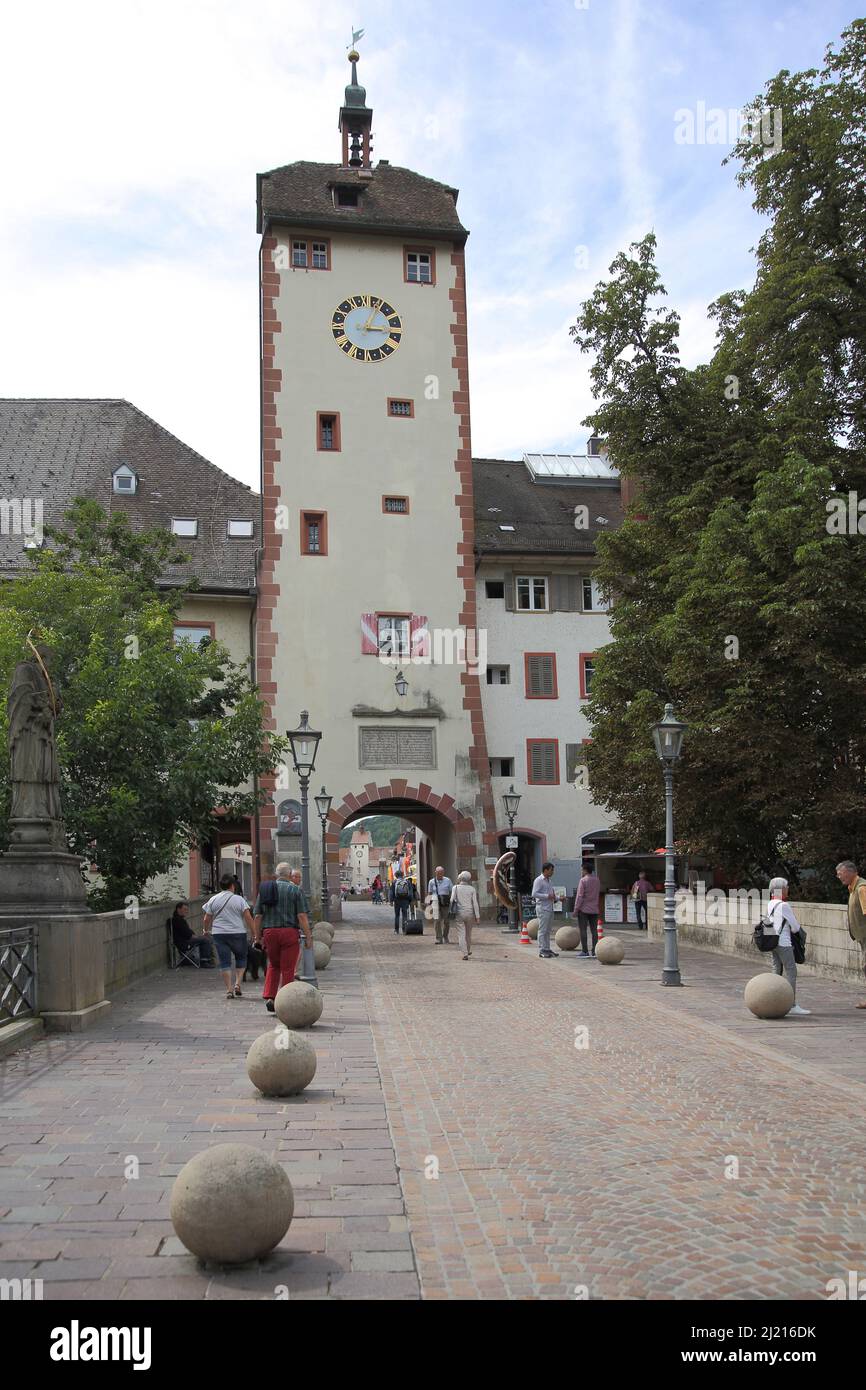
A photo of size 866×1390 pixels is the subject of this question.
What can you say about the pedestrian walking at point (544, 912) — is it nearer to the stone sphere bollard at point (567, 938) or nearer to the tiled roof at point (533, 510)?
the stone sphere bollard at point (567, 938)

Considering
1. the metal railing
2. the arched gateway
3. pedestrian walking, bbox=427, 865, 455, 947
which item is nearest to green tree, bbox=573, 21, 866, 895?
pedestrian walking, bbox=427, 865, 455, 947

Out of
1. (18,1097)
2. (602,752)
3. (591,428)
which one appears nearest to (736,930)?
(602,752)

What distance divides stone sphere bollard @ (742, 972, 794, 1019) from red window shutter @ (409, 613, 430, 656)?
87.7 feet

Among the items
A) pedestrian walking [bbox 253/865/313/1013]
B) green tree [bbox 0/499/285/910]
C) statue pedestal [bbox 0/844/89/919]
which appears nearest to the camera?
statue pedestal [bbox 0/844/89/919]

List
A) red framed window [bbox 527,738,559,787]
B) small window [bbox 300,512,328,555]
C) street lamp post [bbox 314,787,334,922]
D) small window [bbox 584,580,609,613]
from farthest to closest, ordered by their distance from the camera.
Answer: small window [bbox 584,580,609,613] < red framed window [bbox 527,738,559,787] < small window [bbox 300,512,328,555] < street lamp post [bbox 314,787,334,922]

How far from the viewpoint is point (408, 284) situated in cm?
4184

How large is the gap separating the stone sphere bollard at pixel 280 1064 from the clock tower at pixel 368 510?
2881cm

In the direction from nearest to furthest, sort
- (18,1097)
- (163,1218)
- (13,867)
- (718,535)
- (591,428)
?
(163,1218) → (18,1097) → (13,867) → (718,535) → (591,428)

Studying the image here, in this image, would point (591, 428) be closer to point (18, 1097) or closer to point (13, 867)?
point (13, 867)

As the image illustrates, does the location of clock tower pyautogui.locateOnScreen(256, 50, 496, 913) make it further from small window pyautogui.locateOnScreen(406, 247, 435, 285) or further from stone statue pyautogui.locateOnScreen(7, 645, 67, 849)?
stone statue pyautogui.locateOnScreen(7, 645, 67, 849)

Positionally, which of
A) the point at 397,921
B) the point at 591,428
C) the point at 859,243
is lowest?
the point at 397,921

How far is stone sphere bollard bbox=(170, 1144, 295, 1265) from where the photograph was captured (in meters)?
5.34

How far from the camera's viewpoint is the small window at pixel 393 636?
39.9 m

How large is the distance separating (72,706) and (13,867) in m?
9.77
